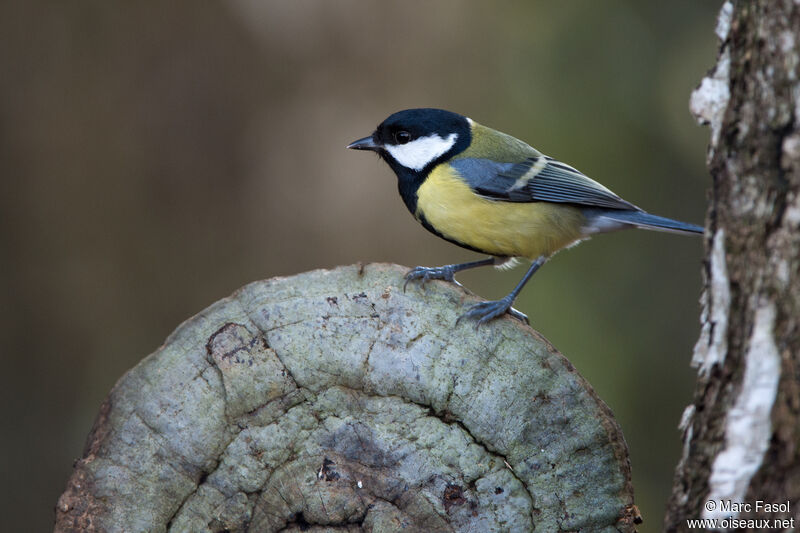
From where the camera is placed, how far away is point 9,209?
385 cm

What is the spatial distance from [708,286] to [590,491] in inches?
21.5

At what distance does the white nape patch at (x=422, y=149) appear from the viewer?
3238 millimetres

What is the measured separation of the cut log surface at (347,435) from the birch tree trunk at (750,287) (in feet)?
0.93

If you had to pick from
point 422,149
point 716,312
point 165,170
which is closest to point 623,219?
point 422,149

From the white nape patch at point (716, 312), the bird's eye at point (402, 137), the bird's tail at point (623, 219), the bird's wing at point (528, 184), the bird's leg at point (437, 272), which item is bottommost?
the white nape patch at point (716, 312)

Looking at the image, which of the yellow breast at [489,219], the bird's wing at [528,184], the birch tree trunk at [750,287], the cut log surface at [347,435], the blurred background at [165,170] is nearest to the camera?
the birch tree trunk at [750,287]

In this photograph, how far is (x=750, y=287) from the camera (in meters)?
1.54

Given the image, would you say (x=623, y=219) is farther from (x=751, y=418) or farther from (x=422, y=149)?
(x=751, y=418)

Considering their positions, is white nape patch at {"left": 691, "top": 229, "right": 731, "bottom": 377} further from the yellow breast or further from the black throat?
the black throat

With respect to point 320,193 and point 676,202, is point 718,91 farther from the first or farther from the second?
point 676,202

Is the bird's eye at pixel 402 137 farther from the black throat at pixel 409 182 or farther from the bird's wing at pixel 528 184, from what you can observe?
the bird's wing at pixel 528 184

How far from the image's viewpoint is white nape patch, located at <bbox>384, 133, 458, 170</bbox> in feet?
10.6

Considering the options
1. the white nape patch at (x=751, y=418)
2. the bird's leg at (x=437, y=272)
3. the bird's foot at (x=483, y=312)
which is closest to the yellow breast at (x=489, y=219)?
the bird's leg at (x=437, y=272)

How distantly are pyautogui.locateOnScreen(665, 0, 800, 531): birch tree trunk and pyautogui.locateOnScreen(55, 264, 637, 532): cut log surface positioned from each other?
28cm
